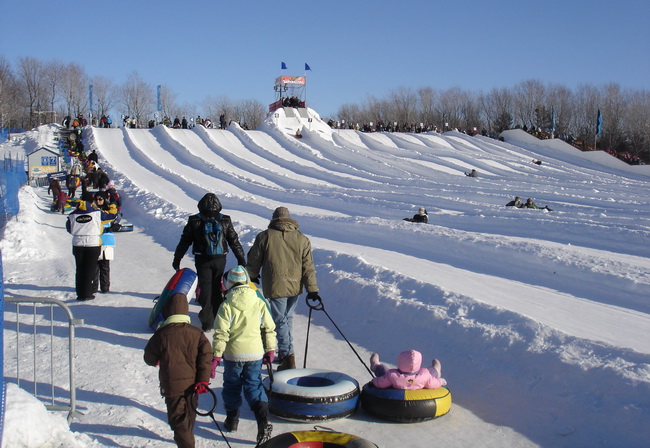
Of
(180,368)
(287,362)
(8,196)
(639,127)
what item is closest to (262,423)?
(180,368)

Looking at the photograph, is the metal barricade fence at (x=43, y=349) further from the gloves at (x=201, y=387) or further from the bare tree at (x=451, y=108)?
the bare tree at (x=451, y=108)

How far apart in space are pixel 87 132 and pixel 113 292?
99.6 ft

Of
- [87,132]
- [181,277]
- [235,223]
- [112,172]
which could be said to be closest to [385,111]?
[87,132]

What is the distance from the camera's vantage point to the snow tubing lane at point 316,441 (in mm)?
4258

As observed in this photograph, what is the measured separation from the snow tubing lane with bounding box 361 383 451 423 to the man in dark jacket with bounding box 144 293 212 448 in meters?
1.60

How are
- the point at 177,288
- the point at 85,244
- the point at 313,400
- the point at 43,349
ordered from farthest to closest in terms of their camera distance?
1. the point at 85,244
2. the point at 177,288
3. the point at 43,349
4. the point at 313,400

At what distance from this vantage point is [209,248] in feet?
23.5

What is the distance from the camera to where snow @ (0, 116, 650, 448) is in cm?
496

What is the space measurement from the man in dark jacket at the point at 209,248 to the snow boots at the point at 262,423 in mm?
2649

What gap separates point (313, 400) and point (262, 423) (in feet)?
1.79

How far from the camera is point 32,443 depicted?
3906mm

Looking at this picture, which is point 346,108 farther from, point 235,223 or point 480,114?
point 235,223

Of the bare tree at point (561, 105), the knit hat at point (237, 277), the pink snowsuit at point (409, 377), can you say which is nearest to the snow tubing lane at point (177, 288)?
the knit hat at point (237, 277)

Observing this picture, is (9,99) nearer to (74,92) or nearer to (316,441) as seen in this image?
(74,92)
